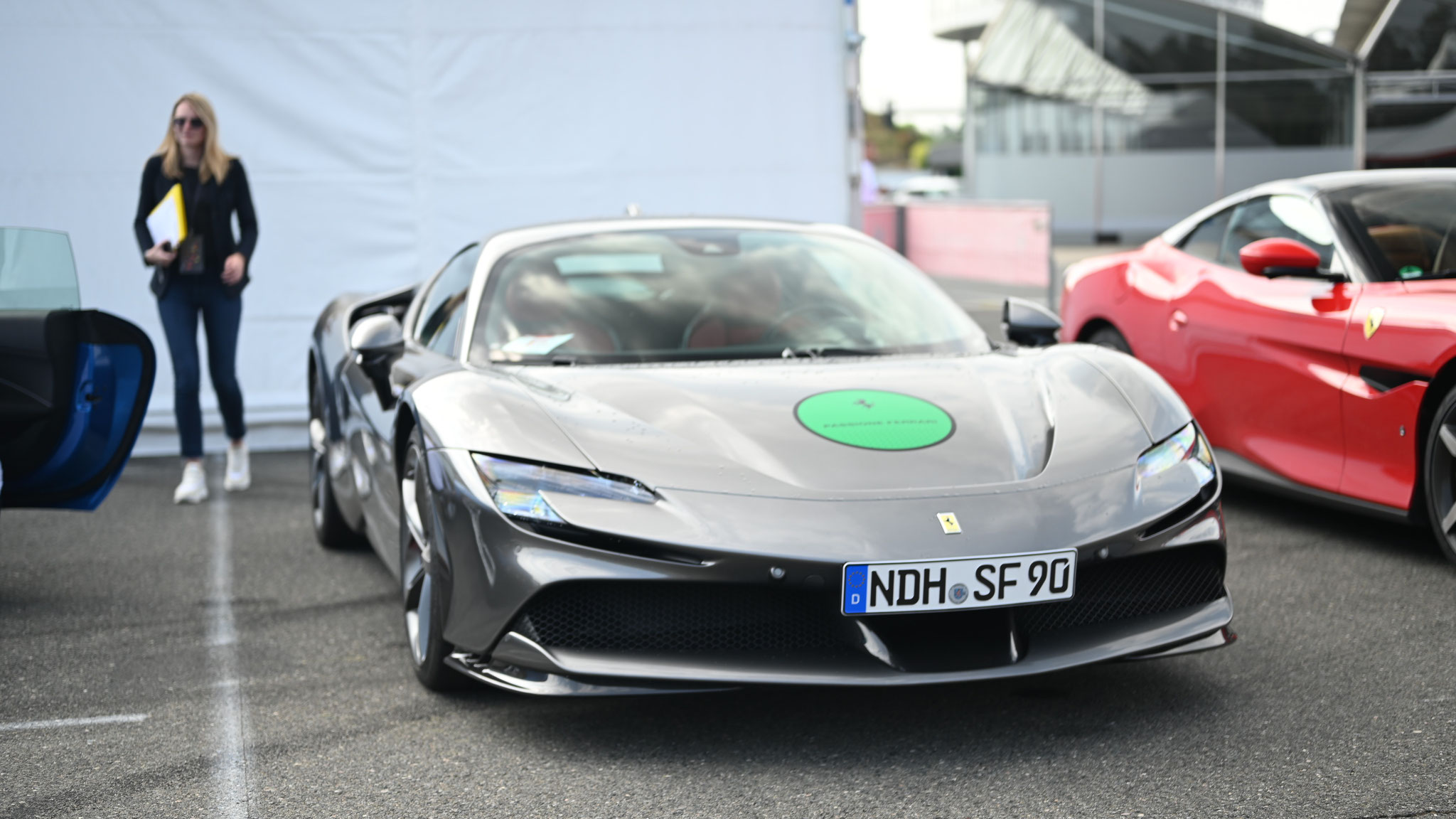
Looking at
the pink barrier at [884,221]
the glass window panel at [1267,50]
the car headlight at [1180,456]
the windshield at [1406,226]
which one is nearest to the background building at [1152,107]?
the glass window panel at [1267,50]

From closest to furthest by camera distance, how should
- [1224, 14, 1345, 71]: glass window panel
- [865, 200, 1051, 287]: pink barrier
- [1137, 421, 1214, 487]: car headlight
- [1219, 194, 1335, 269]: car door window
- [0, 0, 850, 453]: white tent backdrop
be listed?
[1137, 421, 1214, 487]: car headlight, [1219, 194, 1335, 269]: car door window, [0, 0, 850, 453]: white tent backdrop, [865, 200, 1051, 287]: pink barrier, [1224, 14, 1345, 71]: glass window panel

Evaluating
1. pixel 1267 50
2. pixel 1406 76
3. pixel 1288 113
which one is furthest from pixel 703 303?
pixel 1288 113

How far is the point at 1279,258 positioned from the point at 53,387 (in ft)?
12.4

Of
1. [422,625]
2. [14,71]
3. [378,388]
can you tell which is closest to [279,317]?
[14,71]

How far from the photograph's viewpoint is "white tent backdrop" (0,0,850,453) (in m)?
7.55

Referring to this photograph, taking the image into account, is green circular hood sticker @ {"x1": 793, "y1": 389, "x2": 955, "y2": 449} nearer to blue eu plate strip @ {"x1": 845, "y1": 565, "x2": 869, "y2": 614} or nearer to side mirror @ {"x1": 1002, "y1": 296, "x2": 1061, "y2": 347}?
blue eu plate strip @ {"x1": 845, "y1": 565, "x2": 869, "y2": 614}

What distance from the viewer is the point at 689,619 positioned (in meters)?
3.12

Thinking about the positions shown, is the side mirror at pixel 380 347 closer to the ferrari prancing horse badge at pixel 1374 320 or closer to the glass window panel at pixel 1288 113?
the ferrari prancing horse badge at pixel 1374 320

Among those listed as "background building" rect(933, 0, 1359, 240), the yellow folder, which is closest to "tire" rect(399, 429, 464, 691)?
the yellow folder

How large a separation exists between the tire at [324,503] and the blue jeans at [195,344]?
3.85ft

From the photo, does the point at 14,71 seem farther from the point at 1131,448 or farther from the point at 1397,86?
the point at 1397,86

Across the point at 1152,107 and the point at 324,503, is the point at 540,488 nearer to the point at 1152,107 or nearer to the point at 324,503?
Answer: the point at 324,503

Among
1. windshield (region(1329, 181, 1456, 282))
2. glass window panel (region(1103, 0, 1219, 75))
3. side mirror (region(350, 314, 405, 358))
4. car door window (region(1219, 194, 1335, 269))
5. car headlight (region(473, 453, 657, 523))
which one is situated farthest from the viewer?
glass window panel (region(1103, 0, 1219, 75))

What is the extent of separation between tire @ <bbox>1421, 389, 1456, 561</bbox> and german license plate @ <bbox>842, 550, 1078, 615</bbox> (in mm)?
2036
